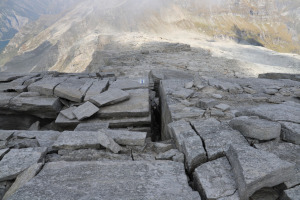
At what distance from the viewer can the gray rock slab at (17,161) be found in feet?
7.62

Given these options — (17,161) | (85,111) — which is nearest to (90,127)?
(85,111)

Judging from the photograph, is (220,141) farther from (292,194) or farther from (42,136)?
(42,136)

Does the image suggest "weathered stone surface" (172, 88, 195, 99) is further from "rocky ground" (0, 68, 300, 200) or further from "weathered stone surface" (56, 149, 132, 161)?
"weathered stone surface" (56, 149, 132, 161)

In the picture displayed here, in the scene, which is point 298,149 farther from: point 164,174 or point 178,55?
point 178,55

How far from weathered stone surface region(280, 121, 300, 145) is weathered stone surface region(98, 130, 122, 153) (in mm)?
2372

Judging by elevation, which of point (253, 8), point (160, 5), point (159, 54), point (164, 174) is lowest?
point (164, 174)

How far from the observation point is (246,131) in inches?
108

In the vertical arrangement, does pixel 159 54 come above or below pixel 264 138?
above

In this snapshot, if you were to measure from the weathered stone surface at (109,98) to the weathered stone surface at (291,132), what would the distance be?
3.21m

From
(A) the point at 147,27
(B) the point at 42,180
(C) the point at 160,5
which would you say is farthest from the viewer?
(C) the point at 160,5

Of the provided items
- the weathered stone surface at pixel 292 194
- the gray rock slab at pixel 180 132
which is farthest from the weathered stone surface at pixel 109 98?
the weathered stone surface at pixel 292 194

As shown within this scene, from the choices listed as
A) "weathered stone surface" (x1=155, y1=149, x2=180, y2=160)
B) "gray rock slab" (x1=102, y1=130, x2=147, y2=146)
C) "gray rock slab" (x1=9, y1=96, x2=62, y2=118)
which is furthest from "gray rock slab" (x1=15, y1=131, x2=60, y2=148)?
"weathered stone surface" (x1=155, y1=149, x2=180, y2=160)

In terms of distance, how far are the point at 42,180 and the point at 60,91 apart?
10.8ft

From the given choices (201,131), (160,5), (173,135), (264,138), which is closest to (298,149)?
(264,138)
